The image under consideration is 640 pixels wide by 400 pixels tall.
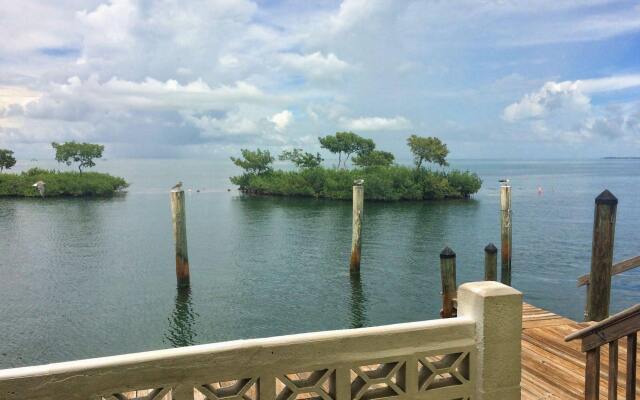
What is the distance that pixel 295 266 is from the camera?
2500cm

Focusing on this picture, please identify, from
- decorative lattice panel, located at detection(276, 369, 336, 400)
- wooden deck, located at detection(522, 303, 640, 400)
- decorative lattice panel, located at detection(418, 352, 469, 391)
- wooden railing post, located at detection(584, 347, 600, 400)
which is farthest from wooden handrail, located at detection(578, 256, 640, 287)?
decorative lattice panel, located at detection(276, 369, 336, 400)

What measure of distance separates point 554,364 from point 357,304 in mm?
12101

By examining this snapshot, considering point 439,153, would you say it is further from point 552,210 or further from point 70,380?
point 70,380

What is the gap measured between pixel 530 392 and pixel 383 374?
2.88 m

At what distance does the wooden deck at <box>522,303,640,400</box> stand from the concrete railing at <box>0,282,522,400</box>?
2.02m

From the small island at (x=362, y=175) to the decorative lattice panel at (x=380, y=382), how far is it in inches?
2191

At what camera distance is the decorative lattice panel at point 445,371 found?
407 centimetres

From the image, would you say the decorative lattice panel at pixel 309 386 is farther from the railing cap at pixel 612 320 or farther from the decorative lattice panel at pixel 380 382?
the railing cap at pixel 612 320

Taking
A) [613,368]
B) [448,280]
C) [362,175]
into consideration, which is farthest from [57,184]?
[613,368]

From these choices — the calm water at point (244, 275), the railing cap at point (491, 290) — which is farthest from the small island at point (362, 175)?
the railing cap at point (491, 290)

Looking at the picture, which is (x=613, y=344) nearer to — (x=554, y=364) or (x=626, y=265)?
(x=554, y=364)

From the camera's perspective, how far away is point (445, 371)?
4.16 meters

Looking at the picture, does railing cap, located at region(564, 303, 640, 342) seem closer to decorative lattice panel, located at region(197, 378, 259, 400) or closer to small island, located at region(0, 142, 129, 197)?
decorative lattice panel, located at region(197, 378, 259, 400)

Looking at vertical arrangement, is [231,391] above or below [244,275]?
above
